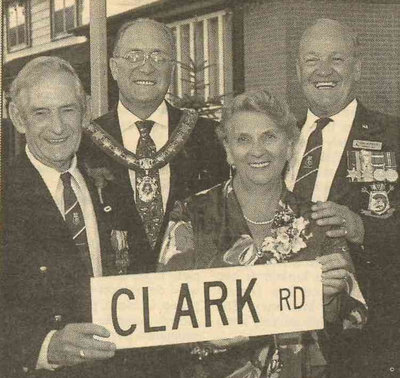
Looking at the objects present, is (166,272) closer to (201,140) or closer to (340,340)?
(201,140)

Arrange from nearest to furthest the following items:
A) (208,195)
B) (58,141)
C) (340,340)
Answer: (58,141), (208,195), (340,340)

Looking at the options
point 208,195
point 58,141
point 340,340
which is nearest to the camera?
point 58,141

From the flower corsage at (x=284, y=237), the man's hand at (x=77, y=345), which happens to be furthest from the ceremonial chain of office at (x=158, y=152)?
the man's hand at (x=77, y=345)

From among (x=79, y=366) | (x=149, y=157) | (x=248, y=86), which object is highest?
(x=248, y=86)

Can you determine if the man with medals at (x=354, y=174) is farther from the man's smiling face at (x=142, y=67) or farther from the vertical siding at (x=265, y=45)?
the man's smiling face at (x=142, y=67)

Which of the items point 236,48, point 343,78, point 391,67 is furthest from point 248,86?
point 391,67

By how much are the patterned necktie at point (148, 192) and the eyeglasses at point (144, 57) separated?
0.49 feet

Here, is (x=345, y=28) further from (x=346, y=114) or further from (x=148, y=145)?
(x=148, y=145)

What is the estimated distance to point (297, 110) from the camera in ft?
6.61

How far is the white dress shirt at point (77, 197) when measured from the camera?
73.0 inches

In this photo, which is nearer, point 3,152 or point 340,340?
point 3,152

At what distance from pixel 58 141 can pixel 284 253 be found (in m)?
0.65

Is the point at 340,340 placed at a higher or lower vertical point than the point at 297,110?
lower

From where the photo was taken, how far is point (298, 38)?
80.4 inches
